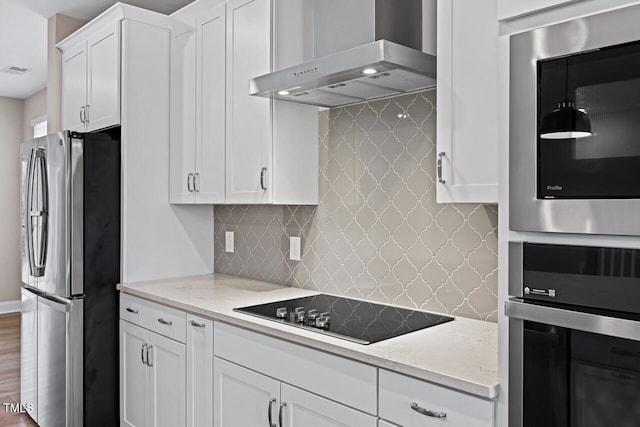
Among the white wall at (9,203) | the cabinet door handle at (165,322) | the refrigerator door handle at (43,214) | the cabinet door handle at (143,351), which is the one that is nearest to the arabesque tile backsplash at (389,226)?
the cabinet door handle at (165,322)

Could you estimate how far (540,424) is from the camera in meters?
1.31

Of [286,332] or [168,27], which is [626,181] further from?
[168,27]

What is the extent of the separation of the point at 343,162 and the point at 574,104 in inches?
60.3

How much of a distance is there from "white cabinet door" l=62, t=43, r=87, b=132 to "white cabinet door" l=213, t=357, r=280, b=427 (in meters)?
2.06

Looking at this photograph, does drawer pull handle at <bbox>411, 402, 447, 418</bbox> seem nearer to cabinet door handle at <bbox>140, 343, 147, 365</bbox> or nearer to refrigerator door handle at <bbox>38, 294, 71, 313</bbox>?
cabinet door handle at <bbox>140, 343, 147, 365</bbox>

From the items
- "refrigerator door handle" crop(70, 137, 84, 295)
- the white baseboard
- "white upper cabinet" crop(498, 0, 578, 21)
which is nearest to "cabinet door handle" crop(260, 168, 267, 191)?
"refrigerator door handle" crop(70, 137, 84, 295)

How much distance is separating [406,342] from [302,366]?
15.4 inches

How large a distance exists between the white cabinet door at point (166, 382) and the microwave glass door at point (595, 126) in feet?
6.43

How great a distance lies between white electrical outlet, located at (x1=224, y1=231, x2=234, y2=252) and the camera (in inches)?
134

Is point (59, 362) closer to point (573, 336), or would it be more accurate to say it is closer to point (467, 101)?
point (467, 101)

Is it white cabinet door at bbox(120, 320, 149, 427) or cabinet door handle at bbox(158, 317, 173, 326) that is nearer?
cabinet door handle at bbox(158, 317, 173, 326)

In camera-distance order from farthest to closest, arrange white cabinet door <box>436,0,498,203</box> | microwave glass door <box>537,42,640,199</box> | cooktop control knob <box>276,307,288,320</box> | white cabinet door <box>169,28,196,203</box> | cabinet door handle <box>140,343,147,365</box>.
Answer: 1. white cabinet door <box>169,28,196,203</box>
2. cabinet door handle <box>140,343,147,365</box>
3. cooktop control knob <box>276,307,288,320</box>
4. white cabinet door <box>436,0,498,203</box>
5. microwave glass door <box>537,42,640,199</box>

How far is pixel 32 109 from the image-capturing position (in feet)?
21.8

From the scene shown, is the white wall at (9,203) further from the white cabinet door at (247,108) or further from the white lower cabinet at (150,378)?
the white cabinet door at (247,108)
